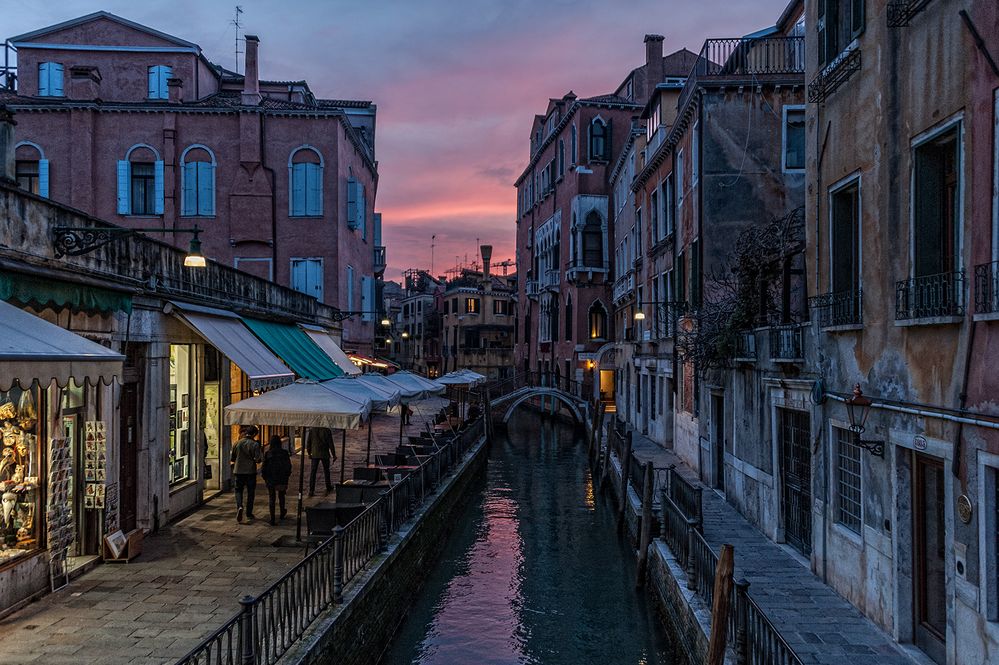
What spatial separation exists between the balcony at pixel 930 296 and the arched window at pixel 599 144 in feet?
115

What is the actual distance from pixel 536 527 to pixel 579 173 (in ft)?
87.1

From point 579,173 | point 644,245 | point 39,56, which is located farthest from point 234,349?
point 579,173

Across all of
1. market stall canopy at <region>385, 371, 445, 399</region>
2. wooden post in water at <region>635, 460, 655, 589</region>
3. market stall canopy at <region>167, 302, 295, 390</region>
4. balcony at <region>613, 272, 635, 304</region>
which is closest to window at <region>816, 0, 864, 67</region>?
wooden post in water at <region>635, 460, 655, 589</region>

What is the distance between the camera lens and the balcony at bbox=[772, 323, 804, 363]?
1112 centimetres

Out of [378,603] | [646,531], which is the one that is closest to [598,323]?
[646,531]

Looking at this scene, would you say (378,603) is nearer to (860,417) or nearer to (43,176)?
(860,417)

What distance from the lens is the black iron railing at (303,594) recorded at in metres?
6.02

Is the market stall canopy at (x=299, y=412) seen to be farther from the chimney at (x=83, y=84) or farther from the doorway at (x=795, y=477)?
the chimney at (x=83, y=84)

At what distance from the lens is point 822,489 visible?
1023 cm

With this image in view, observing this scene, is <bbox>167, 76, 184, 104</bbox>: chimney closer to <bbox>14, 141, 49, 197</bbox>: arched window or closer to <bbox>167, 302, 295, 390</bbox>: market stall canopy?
<bbox>14, 141, 49, 197</bbox>: arched window

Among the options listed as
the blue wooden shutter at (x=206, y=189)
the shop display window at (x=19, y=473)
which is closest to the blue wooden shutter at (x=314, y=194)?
the blue wooden shutter at (x=206, y=189)

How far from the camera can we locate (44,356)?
6.64 m

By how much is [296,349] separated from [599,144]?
28.5 metres

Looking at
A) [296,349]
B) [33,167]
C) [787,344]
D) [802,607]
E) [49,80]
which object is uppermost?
[49,80]
